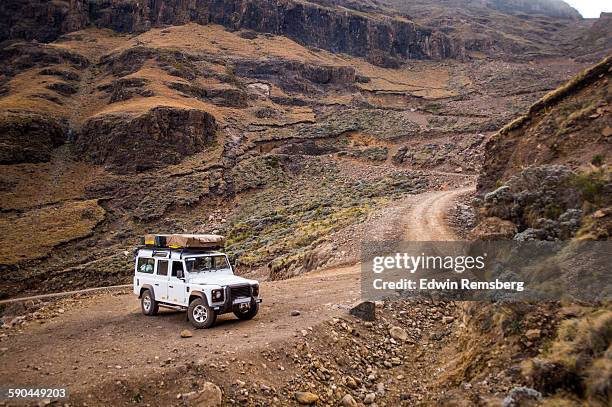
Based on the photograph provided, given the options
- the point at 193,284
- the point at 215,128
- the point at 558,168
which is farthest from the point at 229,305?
the point at 215,128

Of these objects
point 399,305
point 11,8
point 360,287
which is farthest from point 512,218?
point 11,8

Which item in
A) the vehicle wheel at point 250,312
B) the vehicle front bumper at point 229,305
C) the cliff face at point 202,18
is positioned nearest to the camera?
the vehicle front bumper at point 229,305

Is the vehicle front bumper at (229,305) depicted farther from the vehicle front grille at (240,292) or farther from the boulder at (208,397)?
the boulder at (208,397)

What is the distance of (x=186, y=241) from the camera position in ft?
36.9

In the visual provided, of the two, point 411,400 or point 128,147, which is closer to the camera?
point 411,400

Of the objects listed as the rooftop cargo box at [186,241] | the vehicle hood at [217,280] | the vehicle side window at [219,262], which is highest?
the rooftop cargo box at [186,241]

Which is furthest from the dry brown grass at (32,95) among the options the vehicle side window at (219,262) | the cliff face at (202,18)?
the vehicle side window at (219,262)

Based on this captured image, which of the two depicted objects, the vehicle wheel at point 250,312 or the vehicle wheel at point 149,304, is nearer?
the vehicle wheel at point 250,312

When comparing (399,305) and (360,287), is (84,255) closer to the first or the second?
(360,287)

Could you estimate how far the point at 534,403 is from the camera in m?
4.99

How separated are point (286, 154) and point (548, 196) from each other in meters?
44.4

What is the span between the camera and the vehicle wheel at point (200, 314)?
9.79 metres

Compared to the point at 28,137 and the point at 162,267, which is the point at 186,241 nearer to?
the point at 162,267

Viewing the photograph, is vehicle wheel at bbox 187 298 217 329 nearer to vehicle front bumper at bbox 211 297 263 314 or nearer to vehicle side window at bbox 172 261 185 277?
vehicle front bumper at bbox 211 297 263 314
